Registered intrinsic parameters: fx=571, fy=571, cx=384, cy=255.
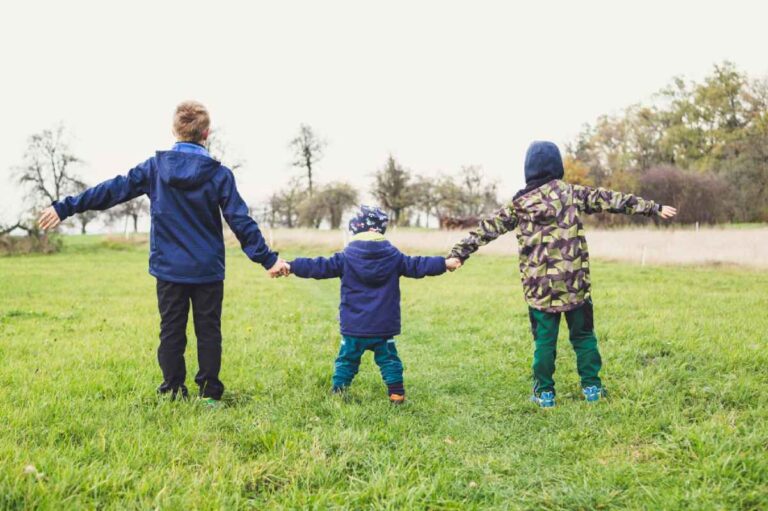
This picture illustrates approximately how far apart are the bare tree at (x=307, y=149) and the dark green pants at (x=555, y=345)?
53.3 m

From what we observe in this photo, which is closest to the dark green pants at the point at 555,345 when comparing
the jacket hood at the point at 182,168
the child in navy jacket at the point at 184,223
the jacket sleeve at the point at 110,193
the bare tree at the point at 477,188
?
the child in navy jacket at the point at 184,223

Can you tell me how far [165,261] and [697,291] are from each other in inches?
428

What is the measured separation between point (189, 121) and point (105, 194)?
2.75ft

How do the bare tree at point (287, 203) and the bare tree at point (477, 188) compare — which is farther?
the bare tree at point (477, 188)

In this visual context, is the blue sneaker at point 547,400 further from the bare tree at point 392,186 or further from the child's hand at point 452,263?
the bare tree at point 392,186

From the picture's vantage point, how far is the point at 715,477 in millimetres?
3029

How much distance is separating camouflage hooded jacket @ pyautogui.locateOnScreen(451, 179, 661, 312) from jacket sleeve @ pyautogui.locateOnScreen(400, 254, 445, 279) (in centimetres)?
52

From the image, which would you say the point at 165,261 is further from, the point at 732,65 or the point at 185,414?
the point at 732,65

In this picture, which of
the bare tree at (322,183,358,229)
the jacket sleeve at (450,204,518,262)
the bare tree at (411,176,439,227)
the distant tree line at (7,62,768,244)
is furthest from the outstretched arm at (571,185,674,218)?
the bare tree at (411,176,439,227)

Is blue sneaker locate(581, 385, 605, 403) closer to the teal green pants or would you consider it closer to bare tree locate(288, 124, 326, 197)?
the teal green pants

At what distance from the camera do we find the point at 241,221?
4.49m

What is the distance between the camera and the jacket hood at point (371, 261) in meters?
4.62

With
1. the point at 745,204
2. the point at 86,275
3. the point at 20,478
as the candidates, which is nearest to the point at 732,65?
the point at 745,204

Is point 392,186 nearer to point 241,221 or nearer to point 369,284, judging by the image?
point 369,284
